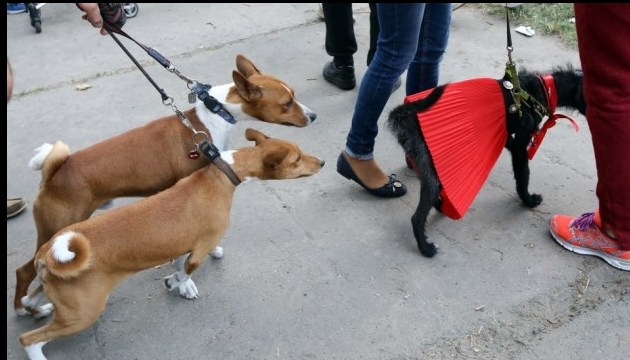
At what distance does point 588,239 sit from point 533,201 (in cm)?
39

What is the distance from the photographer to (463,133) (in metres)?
2.78

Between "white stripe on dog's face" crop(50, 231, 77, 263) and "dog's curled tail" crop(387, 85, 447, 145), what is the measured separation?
154cm

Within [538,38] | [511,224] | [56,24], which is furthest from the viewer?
[56,24]

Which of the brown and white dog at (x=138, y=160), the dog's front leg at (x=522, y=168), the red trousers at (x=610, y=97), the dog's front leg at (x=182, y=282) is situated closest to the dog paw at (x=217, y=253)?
the dog's front leg at (x=182, y=282)

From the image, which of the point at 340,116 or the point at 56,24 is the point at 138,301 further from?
the point at 56,24

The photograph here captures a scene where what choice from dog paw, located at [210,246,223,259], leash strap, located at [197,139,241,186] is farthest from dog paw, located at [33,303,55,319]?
leash strap, located at [197,139,241,186]

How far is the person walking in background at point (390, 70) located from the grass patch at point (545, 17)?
7.10 feet

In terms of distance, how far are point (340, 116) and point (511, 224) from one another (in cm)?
149

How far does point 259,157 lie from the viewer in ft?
8.63

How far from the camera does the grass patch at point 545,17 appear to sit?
503 centimetres

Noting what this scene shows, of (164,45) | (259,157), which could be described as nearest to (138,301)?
(259,157)

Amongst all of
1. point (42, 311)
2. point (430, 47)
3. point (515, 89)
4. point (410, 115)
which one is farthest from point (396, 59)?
point (42, 311)

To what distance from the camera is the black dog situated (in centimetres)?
279

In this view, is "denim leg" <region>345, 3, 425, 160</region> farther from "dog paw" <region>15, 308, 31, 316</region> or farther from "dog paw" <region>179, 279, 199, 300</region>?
"dog paw" <region>15, 308, 31, 316</region>
